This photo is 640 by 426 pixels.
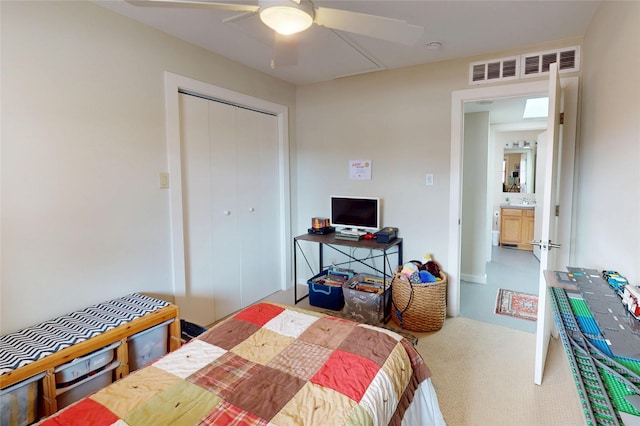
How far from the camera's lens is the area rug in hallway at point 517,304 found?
3180 mm

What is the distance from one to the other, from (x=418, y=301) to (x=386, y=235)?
0.63 metres

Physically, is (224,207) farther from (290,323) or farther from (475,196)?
(475,196)

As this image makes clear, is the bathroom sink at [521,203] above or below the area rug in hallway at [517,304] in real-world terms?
above

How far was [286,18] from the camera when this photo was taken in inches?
55.6

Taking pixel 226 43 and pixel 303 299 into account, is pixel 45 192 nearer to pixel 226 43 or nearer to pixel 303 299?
pixel 226 43

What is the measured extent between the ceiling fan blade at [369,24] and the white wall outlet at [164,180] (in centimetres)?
157

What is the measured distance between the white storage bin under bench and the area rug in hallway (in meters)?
2.98

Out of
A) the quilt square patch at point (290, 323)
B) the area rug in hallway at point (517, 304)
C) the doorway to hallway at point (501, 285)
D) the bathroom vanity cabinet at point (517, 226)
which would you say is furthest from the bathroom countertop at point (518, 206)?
the quilt square patch at point (290, 323)

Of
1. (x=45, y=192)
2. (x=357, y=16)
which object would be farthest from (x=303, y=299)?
(x=357, y=16)

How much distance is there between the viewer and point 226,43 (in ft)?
8.46

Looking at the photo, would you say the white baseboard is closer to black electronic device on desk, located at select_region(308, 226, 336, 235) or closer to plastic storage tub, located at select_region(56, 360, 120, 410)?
black electronic device on desk, located at select_region(308, 226, 336, 235)

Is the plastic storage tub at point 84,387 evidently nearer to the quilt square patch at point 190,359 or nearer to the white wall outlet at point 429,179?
the quilt square patch at point 190,359

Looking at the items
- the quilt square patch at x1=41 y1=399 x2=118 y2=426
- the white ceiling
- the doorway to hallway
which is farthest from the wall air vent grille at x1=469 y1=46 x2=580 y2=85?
the quilt square patch at x1=41 y1=399 x2=118 y2=426

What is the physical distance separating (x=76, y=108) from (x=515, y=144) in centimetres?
666
